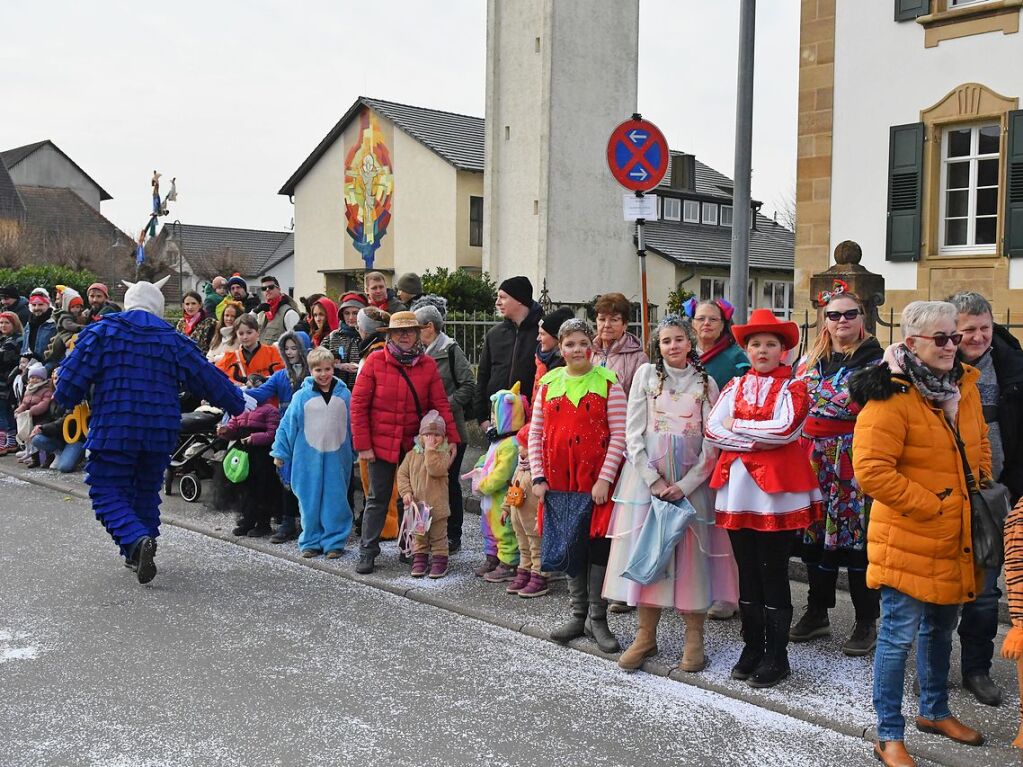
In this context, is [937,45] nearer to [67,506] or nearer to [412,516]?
[412,516]

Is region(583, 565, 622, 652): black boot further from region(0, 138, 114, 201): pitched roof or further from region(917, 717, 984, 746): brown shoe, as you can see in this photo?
region(0, 138, 114, 201): pitched roof

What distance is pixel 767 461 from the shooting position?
17.0ft

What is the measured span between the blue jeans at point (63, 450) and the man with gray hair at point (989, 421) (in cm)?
1006

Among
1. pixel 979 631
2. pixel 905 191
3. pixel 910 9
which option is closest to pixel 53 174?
pixel 910 9

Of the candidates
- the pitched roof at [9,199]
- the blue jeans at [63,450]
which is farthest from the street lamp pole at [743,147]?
the pitched roof at [9,199]

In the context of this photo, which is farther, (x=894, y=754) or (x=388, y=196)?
(x=388, y=196)

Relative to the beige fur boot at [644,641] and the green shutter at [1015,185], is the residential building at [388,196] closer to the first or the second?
the green shutter at [1015,185]

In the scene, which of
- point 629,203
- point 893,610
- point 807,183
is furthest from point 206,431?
point 807,183

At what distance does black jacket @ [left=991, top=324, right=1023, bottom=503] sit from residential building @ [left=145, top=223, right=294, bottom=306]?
39.2 m

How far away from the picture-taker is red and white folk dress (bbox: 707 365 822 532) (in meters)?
5.11

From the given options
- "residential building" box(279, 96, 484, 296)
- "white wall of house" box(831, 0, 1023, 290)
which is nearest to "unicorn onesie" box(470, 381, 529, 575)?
"white wall of house" box(831, 0, 1023, 290)

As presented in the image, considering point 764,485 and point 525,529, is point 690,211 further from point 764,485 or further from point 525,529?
point 764,485

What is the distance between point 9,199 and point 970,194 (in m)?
54.8

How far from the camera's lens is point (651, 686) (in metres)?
5.27
